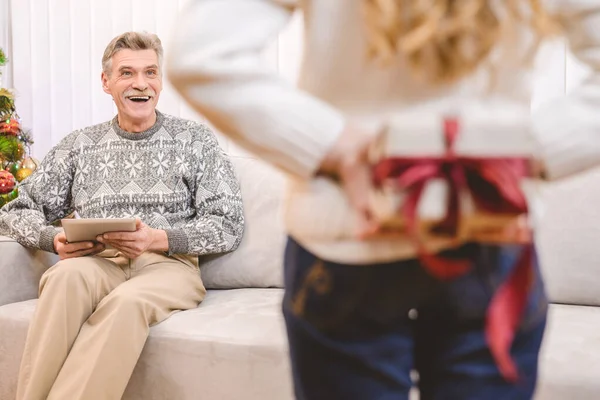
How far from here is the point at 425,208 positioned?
18.5 inches

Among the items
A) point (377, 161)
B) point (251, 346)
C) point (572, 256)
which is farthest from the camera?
point (572, 256)

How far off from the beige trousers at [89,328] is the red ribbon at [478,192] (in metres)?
1.36

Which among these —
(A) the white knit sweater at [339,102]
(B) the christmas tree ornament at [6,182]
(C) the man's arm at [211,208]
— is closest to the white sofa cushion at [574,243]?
(C) the man's arm at [211,208]

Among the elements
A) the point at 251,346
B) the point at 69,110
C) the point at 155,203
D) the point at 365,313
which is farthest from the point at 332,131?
the point at 69,110

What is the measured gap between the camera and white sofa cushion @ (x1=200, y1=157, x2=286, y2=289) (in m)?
2.16

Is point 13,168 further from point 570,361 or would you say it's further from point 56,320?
point 570,361

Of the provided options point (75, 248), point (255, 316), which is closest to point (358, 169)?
point (255, 316)

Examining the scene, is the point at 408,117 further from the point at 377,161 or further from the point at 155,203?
the point at 155,203

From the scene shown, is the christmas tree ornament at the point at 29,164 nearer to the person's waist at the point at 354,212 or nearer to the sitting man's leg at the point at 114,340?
the sitting man's leg at the point at 114,340

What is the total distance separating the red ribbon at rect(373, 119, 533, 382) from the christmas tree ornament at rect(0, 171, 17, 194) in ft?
8.32

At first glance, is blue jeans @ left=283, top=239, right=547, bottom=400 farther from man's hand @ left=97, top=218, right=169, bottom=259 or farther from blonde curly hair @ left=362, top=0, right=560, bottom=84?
man's hand @ left=97, top=218, right=169, bottom=259

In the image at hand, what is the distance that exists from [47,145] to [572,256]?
2615 mm

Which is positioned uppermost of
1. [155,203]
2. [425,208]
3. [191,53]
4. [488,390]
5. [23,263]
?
[191,53]

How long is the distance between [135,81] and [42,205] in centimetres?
55
